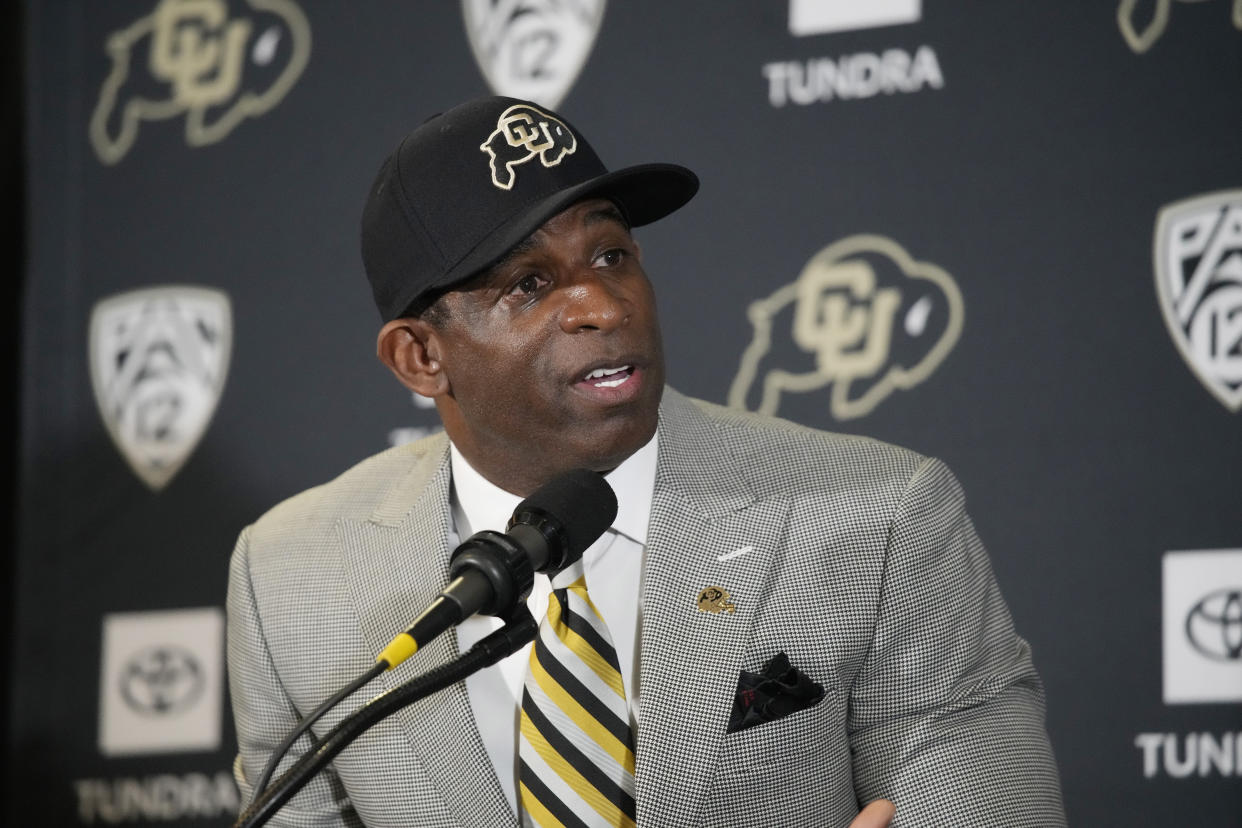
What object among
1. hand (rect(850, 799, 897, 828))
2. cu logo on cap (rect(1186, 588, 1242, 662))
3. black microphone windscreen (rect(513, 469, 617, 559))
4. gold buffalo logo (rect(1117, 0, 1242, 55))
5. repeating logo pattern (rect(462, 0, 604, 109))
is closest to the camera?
black microphone windscreen (rect(513, 469, 617, 559))

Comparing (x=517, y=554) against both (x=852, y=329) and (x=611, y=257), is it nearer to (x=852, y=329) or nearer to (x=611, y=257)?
(x=611, y=257)

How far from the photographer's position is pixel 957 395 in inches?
97.0

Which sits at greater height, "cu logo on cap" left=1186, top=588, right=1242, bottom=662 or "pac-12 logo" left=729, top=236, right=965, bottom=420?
"pac-12 logo" left=729, top=236, right=965, bottom=420

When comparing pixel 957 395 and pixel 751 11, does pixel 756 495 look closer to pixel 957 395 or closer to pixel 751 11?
pixel 957 395

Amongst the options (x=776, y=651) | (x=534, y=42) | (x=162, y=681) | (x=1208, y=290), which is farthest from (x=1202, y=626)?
(x=162, y=681)

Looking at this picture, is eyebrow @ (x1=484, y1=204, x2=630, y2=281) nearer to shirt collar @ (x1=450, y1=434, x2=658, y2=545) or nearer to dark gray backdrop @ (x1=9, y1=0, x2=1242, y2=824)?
shirt collar @ (x1=450, y1=434, x2=658, y2=545)

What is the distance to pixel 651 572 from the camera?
6.03 ft

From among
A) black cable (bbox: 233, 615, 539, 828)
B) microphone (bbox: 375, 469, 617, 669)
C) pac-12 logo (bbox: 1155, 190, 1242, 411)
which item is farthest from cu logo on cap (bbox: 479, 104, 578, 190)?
pac-12 logo (bbox: 1155, 190, 1242, 411)

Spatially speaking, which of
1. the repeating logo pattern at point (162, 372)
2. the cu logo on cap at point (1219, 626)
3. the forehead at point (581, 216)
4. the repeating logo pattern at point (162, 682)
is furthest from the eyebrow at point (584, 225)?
the repeating logo pattern at point (162, 682)

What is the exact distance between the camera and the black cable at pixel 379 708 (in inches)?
50.0

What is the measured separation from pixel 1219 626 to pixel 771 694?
931 mm

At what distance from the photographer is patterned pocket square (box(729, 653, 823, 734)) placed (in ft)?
5.80

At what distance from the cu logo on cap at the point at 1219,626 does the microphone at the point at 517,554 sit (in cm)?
126

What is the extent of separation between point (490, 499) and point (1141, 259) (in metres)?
1.20
